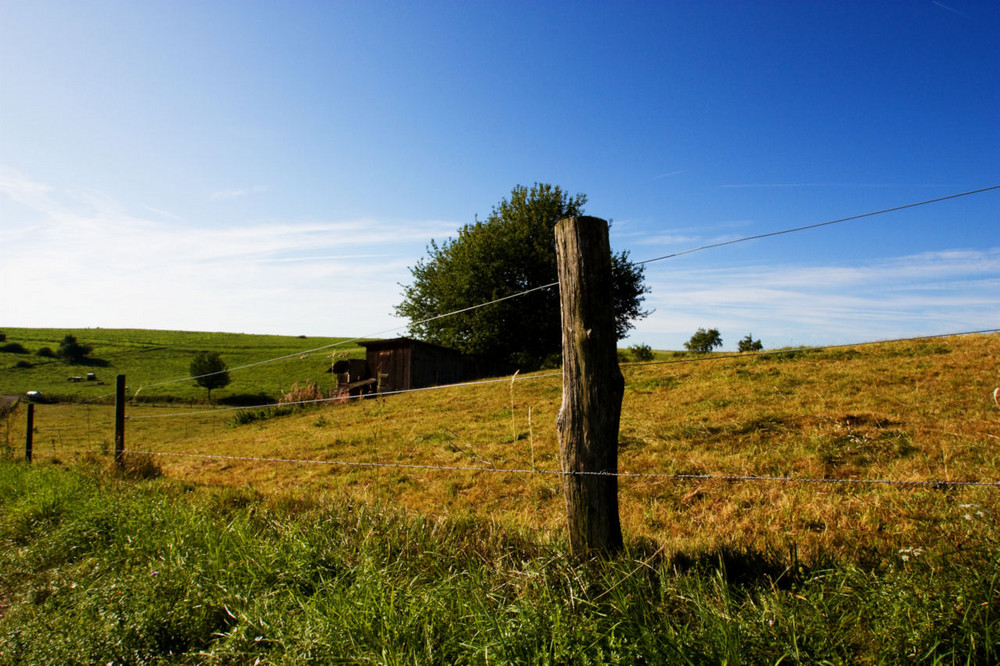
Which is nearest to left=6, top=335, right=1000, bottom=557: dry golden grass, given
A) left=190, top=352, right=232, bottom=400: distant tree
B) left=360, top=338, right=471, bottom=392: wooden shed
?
left=360, top=338, right=471, bottom=392: wooden shed

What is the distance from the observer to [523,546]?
3.94m

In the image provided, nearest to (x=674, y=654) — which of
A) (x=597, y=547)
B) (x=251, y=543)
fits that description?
(x=597, y=547)

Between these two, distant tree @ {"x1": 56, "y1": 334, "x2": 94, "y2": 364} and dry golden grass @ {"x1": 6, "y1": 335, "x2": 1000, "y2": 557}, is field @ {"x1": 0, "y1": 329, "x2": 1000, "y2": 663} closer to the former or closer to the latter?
dry golden grass @ {"x1": 6, "y1": 335, "x2": 1000, "y2": 557}

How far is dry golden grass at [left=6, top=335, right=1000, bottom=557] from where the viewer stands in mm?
5086

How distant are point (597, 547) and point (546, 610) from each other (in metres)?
0.80

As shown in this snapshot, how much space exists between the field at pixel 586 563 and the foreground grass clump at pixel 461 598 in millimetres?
17

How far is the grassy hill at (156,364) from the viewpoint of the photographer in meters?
41.0

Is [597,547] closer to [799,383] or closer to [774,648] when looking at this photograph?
[774,648]

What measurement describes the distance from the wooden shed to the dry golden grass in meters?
10.7

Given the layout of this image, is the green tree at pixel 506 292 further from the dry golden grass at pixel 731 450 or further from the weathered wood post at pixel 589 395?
the weathered wood post at pixel 589 395

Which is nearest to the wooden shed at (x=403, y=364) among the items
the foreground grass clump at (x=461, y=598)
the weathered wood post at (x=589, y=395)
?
the foreground grass clump at (x=461, y=598)

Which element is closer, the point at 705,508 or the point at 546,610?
the point at 546,610

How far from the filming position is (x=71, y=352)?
55.6m

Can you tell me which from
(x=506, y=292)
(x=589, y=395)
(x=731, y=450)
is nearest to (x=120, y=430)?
(x=589, y=395)
